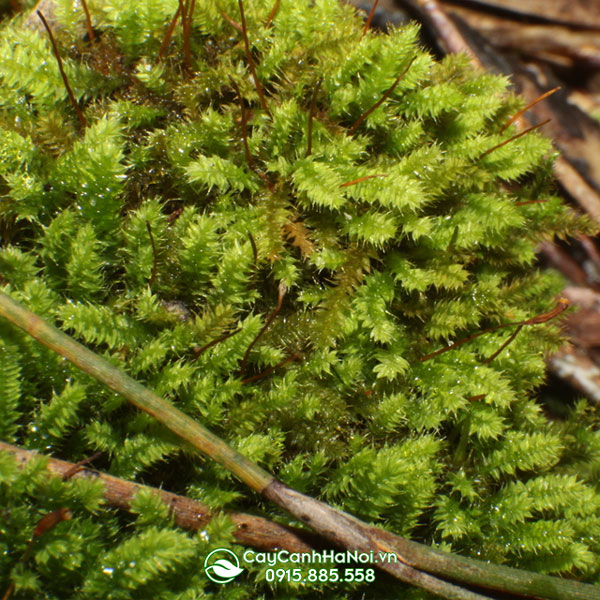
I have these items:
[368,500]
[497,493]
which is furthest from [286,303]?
[497,493]

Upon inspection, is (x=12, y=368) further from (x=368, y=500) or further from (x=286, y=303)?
(x=368, y=500)

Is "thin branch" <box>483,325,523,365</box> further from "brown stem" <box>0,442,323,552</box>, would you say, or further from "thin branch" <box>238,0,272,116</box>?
"thin branch" <box>238,0,272,116</box>

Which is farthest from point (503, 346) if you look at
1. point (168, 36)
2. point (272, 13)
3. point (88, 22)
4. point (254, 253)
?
point (88, 22)

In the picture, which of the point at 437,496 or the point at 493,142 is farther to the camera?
the point at 493,142

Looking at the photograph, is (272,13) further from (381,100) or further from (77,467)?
(77,467)

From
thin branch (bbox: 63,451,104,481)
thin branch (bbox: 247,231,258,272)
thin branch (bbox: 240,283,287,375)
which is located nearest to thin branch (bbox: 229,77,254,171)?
thin branch (bbox: 247,231,258,272)

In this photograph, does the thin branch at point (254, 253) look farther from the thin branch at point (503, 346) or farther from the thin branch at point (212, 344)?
the thin branch at point (503, 346)
